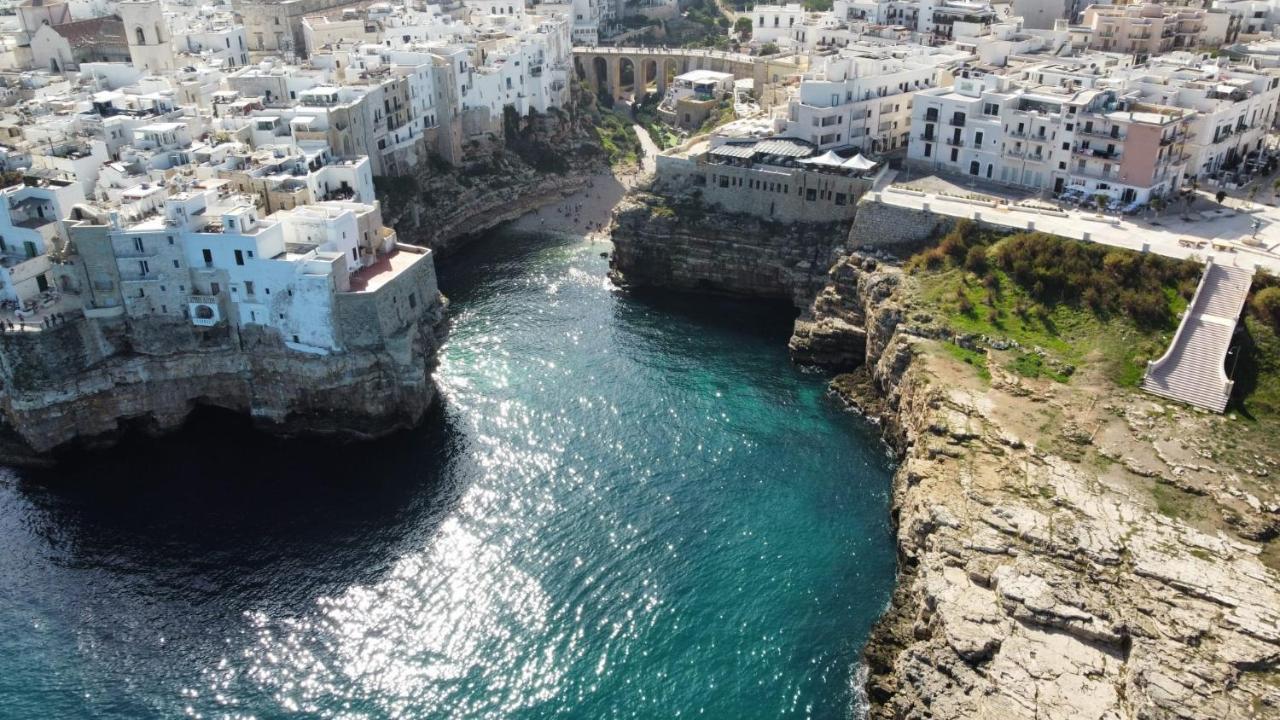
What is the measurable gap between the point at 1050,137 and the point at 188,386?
231 feet

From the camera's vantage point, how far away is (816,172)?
8644 centimetres

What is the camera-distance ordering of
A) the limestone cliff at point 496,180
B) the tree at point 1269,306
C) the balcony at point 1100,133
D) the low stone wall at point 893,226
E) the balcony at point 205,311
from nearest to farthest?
1. the tree at point 1269,306
2. the balcony at point 205,311
3. the low stone wall at point 893,226
4. the balcony at point 1100,133
5. the limestone cliff at point 496,180

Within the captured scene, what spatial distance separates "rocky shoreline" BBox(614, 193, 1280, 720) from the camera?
140 ft

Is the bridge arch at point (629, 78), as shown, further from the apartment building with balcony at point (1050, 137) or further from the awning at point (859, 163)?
the awning at point (859, 163)

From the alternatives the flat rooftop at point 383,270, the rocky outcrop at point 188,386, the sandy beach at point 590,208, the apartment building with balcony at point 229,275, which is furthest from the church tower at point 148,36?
the flat rooftop at point 383,270

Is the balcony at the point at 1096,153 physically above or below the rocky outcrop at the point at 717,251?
above

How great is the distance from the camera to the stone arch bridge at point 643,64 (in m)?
137

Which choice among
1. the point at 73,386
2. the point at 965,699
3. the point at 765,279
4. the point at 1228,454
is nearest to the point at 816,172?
the point at 765,279

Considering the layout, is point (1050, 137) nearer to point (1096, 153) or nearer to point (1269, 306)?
point (1096, 153)

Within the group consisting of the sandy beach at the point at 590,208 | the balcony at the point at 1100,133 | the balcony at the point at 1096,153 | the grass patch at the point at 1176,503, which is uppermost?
the balcony at the point at 1100,133

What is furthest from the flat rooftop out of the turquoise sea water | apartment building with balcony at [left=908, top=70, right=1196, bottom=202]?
apartment building with balcony at [left=908, top=70, right=1196, bottom=202]

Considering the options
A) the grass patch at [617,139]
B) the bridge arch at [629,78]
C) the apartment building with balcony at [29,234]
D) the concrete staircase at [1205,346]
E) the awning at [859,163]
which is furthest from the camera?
the bridge arch at [629,78]

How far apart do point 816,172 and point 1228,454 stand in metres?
41.8

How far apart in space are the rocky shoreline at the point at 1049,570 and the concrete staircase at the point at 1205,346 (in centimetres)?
197
